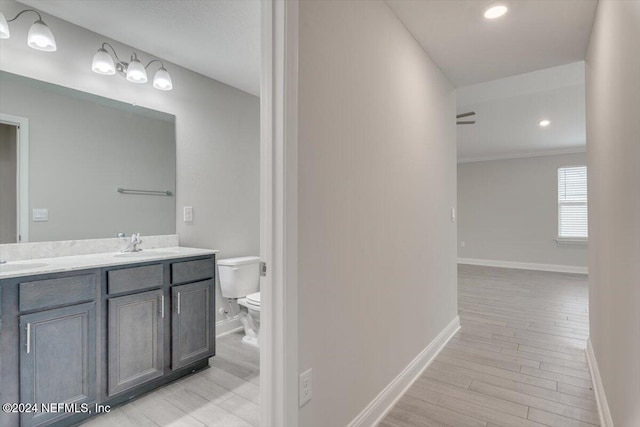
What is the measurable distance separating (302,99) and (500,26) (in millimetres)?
1694

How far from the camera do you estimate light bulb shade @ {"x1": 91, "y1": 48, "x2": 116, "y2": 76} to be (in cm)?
231

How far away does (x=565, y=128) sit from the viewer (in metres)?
5.07

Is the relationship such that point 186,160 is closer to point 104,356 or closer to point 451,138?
point 104,356

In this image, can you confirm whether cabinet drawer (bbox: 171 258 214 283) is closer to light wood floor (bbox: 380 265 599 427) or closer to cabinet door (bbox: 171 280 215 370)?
cabinet door (bbox: 171 280 215 370)

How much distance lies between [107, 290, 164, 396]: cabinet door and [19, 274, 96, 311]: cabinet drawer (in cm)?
16

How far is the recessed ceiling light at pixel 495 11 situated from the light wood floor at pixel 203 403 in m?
2.74

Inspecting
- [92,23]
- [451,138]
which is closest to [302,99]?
[92,23]

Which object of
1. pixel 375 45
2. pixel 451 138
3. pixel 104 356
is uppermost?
pixel 375 45

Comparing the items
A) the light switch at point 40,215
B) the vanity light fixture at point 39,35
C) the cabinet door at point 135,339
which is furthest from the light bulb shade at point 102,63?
the cabinet door at point 135,339

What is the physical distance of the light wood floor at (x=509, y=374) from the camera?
1880 mm

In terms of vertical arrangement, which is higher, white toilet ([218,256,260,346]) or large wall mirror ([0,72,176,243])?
large wall mirror ([0,72,176,243])

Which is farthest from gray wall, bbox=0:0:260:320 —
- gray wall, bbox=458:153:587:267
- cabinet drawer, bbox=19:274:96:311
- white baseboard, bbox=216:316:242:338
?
gray wall, bbox=458:153:587:267

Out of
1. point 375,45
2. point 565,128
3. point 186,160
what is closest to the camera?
point 375,45

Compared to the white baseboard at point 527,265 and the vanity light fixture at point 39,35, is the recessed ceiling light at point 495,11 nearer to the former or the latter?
the vanity light fixture at point 39,35
